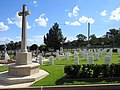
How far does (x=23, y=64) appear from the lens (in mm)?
14172

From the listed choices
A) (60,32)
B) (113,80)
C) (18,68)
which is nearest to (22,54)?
(18,68)

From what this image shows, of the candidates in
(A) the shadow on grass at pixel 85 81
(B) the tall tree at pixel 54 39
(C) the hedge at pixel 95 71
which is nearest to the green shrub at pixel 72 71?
(C) the hedge at pixel 95 71

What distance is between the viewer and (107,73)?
1235 centimetres

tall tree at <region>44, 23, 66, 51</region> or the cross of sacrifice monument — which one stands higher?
tall tree at <region>44, 23, 66, 51</region>

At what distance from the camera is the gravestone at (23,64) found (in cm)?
1338

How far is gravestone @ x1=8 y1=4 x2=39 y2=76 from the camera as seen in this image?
43.9 feet

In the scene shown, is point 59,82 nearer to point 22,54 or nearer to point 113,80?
point 113,80

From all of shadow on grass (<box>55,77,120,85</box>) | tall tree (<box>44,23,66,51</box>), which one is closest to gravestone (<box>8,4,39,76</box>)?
shadow on grass (<box>55,77,120,85</box>)

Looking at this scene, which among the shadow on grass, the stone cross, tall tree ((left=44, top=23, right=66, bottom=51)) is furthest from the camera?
tall tree ((left=44, top=23, right=66, bottom=51))

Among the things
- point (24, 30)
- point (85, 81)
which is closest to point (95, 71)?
point (85, 81)

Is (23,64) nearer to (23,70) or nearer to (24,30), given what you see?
(23,70)

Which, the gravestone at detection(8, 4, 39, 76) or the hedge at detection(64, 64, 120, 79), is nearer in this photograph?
the hedge at detection(64, 64, 120, 79)

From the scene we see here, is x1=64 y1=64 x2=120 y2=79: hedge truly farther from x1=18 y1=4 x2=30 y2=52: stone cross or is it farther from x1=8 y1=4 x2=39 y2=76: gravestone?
x1=18 y1=4 x2=30 y2=52: stone cross

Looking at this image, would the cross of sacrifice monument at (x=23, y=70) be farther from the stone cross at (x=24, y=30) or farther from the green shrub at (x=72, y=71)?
the green shrub at (x=72, y=71)
